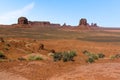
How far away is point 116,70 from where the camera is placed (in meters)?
14.7

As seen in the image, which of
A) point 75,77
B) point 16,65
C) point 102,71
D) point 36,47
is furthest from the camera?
point 36,47

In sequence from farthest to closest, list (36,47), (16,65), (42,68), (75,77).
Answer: (36,47), (16,65), (42,68), (75,77)

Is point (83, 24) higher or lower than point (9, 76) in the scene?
lower

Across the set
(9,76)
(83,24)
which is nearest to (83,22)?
(83,24)

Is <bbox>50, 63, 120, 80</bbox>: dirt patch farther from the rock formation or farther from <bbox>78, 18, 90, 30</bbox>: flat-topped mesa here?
the rock formation

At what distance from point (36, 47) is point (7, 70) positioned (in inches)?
995

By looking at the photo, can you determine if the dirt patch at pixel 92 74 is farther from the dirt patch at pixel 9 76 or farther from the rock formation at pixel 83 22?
the rock formation at pixel 83 22

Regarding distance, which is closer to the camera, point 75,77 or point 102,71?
point 75,77

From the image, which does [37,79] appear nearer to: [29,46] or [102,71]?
[102,71]

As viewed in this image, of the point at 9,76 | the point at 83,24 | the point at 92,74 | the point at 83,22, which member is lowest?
the point at 83,24

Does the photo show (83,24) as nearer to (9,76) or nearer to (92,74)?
(9,76)

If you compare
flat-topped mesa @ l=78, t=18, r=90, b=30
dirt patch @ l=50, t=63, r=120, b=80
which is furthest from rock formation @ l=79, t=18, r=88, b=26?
dirt patch @ l=50, t=63, r=120, b=80

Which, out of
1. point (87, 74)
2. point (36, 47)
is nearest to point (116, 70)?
point (87, 74)

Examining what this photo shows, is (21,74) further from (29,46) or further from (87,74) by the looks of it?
(29,46)
